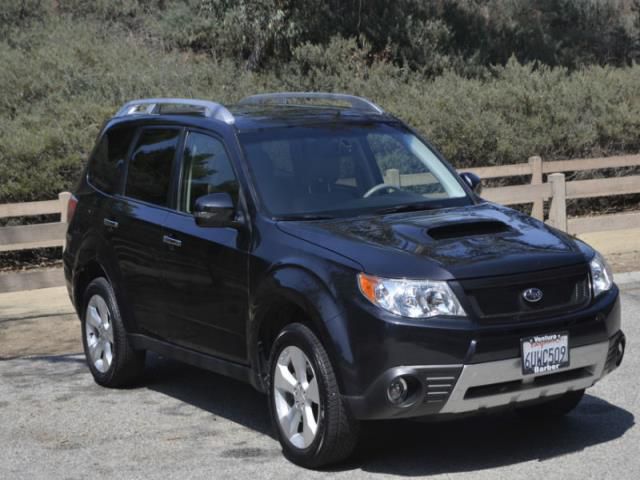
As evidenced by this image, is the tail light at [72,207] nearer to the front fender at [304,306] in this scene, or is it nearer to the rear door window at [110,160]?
the rear door window at [110,160]

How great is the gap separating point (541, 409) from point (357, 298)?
1.74 meters

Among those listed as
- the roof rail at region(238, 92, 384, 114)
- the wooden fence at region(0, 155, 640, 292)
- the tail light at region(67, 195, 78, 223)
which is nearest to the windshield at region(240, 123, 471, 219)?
the roof rail at region(238, 92, 384, 114)

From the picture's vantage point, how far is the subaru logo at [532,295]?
5.84 m

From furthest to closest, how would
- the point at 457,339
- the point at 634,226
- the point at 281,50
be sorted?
1. the point at 281,50
2. the point at 634,226
3. the point at 457,339

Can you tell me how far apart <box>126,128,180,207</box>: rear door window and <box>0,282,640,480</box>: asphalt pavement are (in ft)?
4.56

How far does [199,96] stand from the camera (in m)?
20.8

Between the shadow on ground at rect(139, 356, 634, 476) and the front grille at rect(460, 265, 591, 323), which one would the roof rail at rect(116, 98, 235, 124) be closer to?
the shadow on ground at rect(139, 356, 634, 476)

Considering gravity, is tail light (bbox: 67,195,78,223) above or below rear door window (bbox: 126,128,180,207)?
below

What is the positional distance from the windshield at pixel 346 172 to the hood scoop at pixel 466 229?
0.57 meters

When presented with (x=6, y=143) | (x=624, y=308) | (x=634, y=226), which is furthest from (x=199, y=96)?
(x=624, y=308)

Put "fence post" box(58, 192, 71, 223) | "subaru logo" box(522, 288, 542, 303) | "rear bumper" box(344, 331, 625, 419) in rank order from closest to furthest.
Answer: "rear bumper" box(344, 331, 625, 419) < "subaru logo" box(522, 288, 542, 303) < "fence post" box(58, 192, 71, 223)

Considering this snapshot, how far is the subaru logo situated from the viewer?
230 inches

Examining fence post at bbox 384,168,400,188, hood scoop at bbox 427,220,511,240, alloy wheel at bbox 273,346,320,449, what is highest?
fence post at bbox 384,168,400,188

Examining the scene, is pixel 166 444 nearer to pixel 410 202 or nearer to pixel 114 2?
pixel 410 202
